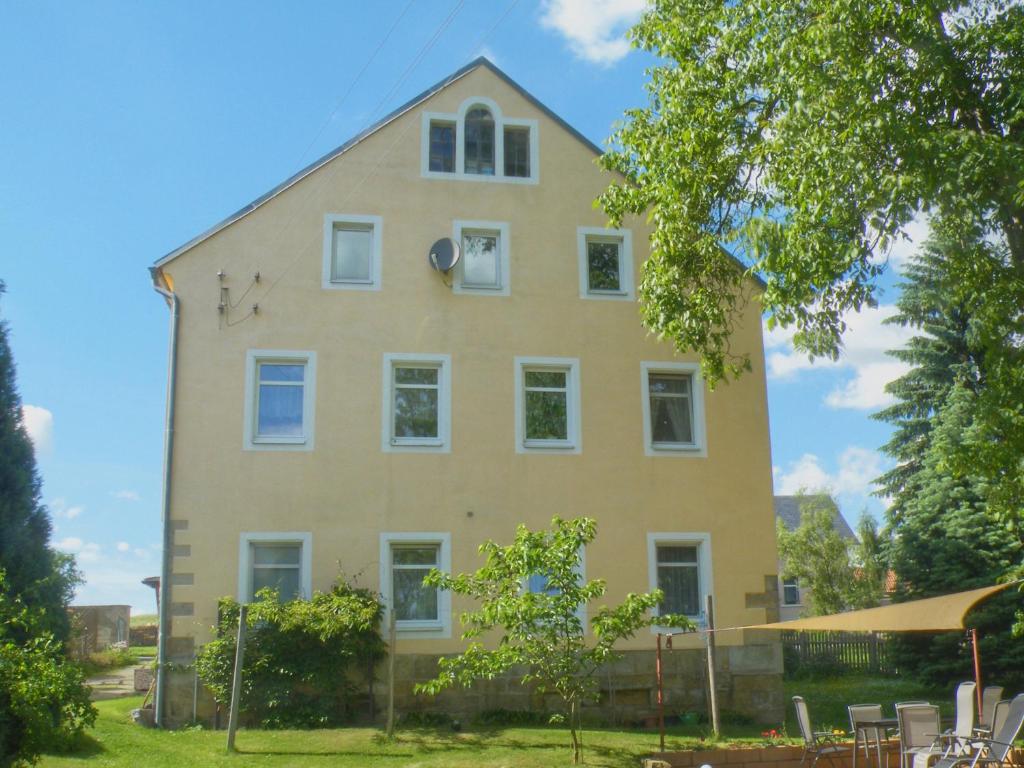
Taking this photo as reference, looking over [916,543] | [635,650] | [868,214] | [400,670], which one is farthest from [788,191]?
[916,543]

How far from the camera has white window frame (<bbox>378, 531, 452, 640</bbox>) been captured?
1717 cm

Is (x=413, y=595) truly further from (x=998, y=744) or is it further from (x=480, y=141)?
(x=998, y=744)

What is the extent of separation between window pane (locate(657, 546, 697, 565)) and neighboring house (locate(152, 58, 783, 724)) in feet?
0.14

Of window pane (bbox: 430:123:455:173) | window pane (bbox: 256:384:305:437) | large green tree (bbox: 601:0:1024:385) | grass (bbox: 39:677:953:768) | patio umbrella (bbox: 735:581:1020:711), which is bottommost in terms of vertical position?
grass (bbox: 39:677:953:768)

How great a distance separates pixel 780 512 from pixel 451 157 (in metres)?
33.7

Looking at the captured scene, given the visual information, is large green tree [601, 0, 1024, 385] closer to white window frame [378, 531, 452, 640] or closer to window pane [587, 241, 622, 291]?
window pane [587, 241, 622, 291]

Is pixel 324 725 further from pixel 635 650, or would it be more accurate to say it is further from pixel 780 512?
pixel 780 512

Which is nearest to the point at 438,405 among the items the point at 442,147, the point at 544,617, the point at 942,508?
the point at 442,147

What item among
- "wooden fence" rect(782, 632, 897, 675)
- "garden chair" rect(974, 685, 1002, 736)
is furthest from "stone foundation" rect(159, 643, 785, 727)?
"wooden fence" rect(782, 632, 897, 675)

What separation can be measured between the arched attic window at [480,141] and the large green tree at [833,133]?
4.16 m

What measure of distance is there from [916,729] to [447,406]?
891 centimetres

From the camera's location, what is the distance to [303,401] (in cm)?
1773

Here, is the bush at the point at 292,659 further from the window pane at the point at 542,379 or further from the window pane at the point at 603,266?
the window pane at the point at 603,266

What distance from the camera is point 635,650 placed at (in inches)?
696
